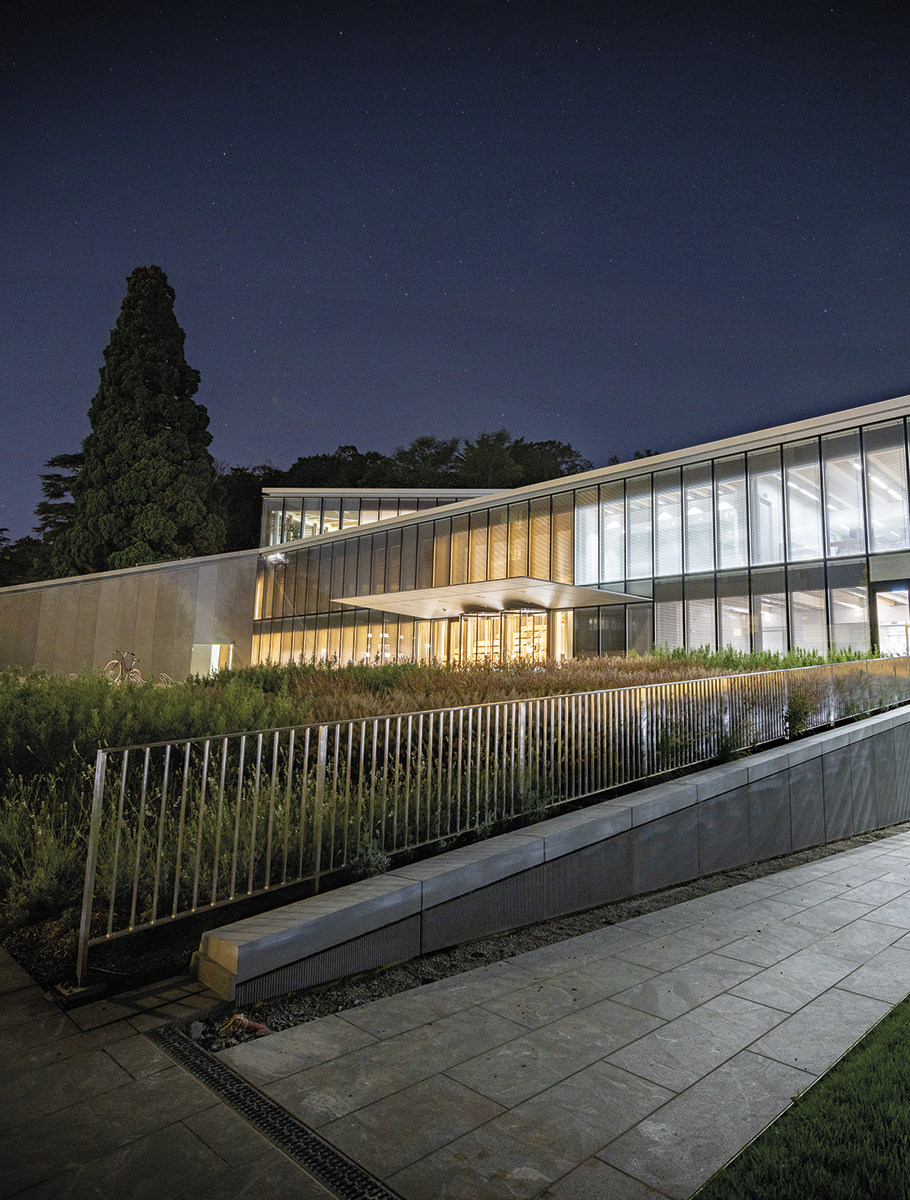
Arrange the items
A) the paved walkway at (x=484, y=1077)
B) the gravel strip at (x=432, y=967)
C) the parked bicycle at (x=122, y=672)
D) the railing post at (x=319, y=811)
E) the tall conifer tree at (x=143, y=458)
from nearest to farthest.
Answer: the paved walkway at (x=484, y=1077) < the gravel strip at (x=432, y=967) < the railing post at (x=319, y=811) < the parked bicycle at (x=122, y=672) < the tall conifer tree at (x=143, y=458)

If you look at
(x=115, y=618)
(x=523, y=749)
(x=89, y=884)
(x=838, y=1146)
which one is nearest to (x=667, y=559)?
(x=523, y=749)

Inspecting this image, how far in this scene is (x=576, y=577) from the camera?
29531mm

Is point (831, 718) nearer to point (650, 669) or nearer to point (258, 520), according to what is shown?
point (650, 669)

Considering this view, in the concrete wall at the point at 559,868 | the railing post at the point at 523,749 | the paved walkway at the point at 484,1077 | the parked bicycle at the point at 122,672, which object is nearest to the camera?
the paved walkway at the point at 484,1077

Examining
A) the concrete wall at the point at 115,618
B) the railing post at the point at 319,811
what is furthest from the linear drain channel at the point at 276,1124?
the concrete wall at the point at 115,618

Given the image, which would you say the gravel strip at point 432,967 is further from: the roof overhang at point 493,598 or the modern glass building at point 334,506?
the modern glass building at point 334,506

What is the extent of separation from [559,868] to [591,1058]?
2281 mm

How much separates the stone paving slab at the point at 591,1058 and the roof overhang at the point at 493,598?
18.3 m

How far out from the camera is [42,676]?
13258 millimetres

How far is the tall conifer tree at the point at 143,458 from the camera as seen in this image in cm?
3700

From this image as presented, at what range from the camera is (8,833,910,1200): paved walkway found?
2594 millimetres

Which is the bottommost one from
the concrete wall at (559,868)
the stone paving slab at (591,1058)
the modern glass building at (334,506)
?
the stone paving slab at (591,1058)

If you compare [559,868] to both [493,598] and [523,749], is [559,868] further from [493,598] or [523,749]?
[493,598]

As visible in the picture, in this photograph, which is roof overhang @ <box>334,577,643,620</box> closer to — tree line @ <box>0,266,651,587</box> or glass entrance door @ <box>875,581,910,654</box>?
glass entrance door @ <box>875,581,910,654</box>
